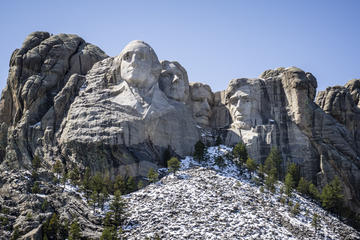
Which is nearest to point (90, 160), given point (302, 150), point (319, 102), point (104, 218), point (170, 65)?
point (104, 218)

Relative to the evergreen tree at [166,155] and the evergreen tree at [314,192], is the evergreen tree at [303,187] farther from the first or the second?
the evergreen tree at [166,155]

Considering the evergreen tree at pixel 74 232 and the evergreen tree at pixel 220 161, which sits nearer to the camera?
the evergreen tree at pixel 74 232

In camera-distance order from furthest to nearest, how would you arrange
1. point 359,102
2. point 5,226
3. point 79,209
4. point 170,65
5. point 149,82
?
point 359,102 → point 170,65 → point 149,82 → point 79,209 → point 5,226

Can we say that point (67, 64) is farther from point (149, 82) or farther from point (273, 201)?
point (273, 201)

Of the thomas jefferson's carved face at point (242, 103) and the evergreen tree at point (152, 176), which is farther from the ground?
the thomas jefferson's carved face at point (242, 103)

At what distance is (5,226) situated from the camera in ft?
263

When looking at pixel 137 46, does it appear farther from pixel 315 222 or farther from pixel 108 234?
pixel 315 222

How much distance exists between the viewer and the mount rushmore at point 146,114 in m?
101

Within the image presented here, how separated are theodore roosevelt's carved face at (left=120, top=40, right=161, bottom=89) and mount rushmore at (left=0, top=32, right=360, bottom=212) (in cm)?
16

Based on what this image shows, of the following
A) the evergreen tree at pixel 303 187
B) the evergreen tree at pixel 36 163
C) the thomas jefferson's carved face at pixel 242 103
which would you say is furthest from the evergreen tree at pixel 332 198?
the evergreen tree at pixel 36 163

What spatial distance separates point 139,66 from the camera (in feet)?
345

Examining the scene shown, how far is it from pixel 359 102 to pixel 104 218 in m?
63.1

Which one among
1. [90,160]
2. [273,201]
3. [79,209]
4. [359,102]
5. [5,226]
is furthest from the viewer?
[359,102]

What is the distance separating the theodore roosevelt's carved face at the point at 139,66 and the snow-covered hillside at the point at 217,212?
1636cm
